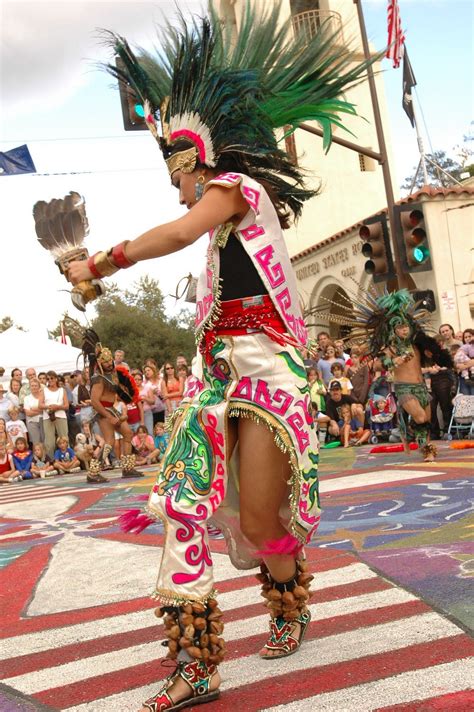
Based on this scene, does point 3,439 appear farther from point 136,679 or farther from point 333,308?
point 136,679

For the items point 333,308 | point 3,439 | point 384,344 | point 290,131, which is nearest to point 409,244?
point 384,344

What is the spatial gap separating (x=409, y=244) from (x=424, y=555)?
8.03m

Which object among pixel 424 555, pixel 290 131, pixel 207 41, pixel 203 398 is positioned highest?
pixel 207 41

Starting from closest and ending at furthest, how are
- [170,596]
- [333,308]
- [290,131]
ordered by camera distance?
[170,596] → [290,131] → [333,308]

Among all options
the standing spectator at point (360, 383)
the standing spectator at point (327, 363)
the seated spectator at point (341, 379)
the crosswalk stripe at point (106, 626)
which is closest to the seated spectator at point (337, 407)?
the seated spectator at point (341, 379)

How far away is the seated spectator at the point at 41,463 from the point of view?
53.8ft

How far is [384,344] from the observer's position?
11.2 meters

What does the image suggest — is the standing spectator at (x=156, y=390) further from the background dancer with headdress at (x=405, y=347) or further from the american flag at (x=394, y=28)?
the american flag at (x=394, y=28)

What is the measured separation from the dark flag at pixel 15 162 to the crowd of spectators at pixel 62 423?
5351 millimetres

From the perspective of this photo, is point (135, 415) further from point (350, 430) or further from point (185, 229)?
point (185, 229)

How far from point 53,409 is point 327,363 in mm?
4815

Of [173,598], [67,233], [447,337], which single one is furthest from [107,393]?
[173,598]

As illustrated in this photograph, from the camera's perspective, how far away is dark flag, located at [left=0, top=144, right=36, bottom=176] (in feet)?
66.9

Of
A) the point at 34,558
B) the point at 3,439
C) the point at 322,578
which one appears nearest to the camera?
the point at 322,578
